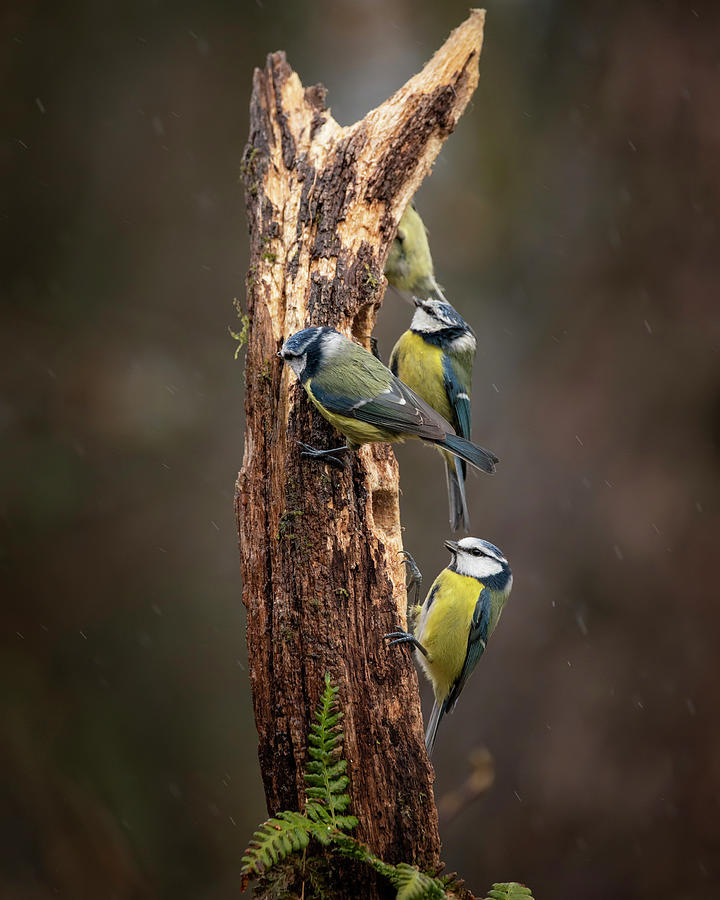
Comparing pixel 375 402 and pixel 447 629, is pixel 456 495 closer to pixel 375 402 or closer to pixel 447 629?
pixel 447 629

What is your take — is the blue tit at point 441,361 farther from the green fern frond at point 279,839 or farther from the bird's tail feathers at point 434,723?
the green fern frond at point 279,839

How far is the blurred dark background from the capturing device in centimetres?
445

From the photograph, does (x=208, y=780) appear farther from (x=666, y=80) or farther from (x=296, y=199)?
(x=666, y=80)

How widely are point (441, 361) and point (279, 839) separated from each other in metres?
1.78

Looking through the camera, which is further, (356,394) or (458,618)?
(458,618)

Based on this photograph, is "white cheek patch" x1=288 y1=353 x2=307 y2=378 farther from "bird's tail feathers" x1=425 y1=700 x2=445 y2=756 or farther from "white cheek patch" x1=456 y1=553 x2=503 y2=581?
"bird's tail feathers" x1=425 y1=700 x2=445 y2=756

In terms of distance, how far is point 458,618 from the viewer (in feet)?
8.43

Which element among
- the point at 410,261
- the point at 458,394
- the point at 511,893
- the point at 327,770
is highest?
the point at 410,261

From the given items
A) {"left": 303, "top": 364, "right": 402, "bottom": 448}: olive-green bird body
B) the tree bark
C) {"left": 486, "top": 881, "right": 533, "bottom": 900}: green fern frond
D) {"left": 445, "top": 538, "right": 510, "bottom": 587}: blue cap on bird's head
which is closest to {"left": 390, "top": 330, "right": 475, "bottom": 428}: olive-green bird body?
the tree bark

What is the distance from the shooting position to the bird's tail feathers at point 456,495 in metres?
2.95

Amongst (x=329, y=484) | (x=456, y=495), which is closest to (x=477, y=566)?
(x=456, y=495)

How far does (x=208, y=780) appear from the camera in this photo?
16.0 feet

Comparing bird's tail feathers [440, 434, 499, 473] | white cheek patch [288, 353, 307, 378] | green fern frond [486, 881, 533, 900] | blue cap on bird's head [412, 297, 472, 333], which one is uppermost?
blue cap on bird's head [412, 297, 472, 333]

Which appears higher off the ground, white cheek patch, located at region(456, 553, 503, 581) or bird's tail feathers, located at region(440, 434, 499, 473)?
bird's tail feathers, located at region(440, 434, 499, 473)
